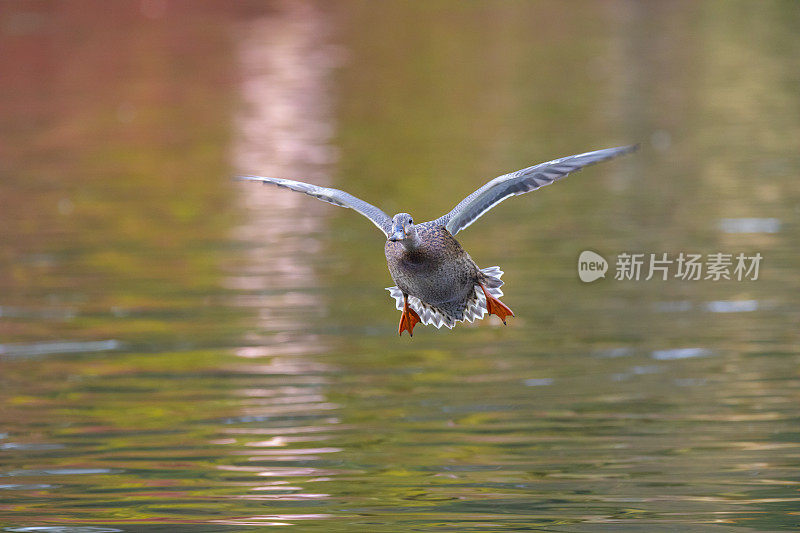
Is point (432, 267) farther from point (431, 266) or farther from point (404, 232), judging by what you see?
point (404, 232)

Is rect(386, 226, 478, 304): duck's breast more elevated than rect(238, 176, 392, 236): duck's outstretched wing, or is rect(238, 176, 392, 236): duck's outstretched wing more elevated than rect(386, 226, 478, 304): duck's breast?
rect(238, 176, 392, 236): duck's outstretched wing

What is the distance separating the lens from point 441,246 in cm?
1074

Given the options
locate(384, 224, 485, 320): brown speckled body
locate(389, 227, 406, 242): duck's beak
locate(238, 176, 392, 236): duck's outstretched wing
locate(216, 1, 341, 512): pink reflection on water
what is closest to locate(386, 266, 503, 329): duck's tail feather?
locate(384, 224, 485, 320): brown speckled body

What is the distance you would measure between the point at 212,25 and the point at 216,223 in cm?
4839

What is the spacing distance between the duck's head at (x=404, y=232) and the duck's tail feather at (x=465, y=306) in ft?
2.85

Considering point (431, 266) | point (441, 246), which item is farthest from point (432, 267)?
point (441, 246)

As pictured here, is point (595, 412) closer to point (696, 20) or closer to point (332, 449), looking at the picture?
point (332, 449)

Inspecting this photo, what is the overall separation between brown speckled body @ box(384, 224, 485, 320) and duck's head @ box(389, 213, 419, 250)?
0.08m

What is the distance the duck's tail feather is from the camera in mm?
11344

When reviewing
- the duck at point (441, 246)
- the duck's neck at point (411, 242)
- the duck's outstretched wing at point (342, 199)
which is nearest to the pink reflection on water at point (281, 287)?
the duck at point (441, 246)

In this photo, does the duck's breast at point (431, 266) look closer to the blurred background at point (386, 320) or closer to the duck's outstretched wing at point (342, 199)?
the duck's outstretched wing at point (342, 199)

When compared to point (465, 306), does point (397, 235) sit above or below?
above

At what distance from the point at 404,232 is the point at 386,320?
9.54m

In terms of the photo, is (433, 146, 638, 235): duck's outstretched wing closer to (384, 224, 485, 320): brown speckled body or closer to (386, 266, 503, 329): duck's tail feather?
(384, 224, 485, 320): brown speckled body
